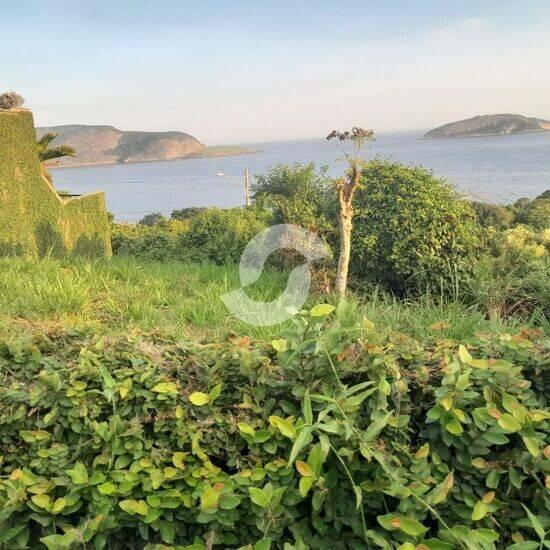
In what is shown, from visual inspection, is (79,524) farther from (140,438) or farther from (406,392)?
(406,392)

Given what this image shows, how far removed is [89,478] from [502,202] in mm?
6418

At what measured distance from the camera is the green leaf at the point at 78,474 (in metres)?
1.55

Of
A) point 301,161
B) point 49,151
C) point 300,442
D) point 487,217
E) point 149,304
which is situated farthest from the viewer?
point 301,161

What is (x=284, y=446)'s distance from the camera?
1585mm

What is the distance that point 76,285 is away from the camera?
368 cm

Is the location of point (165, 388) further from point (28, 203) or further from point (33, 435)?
point (28, 203)

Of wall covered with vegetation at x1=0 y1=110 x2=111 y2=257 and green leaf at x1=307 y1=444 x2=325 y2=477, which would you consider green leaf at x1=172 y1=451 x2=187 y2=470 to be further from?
wall covered with vegetation at x1=0 y1=110 x2=111 y2=257

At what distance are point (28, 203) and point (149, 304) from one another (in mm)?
12183

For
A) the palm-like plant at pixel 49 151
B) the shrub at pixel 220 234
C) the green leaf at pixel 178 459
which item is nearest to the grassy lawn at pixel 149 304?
the green leaf at pixel 178 459

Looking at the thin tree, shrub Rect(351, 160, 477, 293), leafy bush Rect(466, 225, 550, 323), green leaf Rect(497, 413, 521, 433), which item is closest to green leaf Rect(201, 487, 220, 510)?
green leaf Rect(497, 413, 521, 433)

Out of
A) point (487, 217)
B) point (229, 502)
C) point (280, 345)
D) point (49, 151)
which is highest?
point (49, 151)

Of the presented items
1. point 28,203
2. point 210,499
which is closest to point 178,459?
point 210,499

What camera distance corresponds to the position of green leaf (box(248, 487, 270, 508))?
1.44 metres

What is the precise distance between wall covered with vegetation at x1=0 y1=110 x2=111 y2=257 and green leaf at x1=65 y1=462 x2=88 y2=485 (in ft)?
39.7
